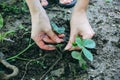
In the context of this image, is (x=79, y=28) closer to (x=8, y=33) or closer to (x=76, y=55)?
(x=76, y=55)

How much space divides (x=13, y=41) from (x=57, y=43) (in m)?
0.31

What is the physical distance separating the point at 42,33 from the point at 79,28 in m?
0.24

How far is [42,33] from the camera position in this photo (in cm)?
222

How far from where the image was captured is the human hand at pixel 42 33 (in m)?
2.19

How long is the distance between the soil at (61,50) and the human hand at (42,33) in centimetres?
6

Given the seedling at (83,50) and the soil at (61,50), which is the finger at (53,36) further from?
the seedling at (83,50)

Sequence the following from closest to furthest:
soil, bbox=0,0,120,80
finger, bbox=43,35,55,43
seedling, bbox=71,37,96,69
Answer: seedling, bbox=71,37,96,69
soil, bbox=0,0,120,80
finger, bbox=43,35,55,43

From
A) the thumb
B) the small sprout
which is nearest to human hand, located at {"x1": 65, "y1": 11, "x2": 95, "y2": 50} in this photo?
the thumb

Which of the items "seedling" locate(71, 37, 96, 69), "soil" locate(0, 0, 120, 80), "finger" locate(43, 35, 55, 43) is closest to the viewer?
"seedling" locate(71, 37, 96, 69)

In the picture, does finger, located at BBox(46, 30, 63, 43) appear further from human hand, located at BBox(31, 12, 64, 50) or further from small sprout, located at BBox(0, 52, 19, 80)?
small sprout, located at BBox(0, 52, 19, 80)

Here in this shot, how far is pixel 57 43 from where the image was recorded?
2.26 m

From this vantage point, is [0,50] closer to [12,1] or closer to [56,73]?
[56,73]

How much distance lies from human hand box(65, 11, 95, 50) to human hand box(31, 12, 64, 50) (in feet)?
0.31

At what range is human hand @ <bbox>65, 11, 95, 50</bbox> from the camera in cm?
221
